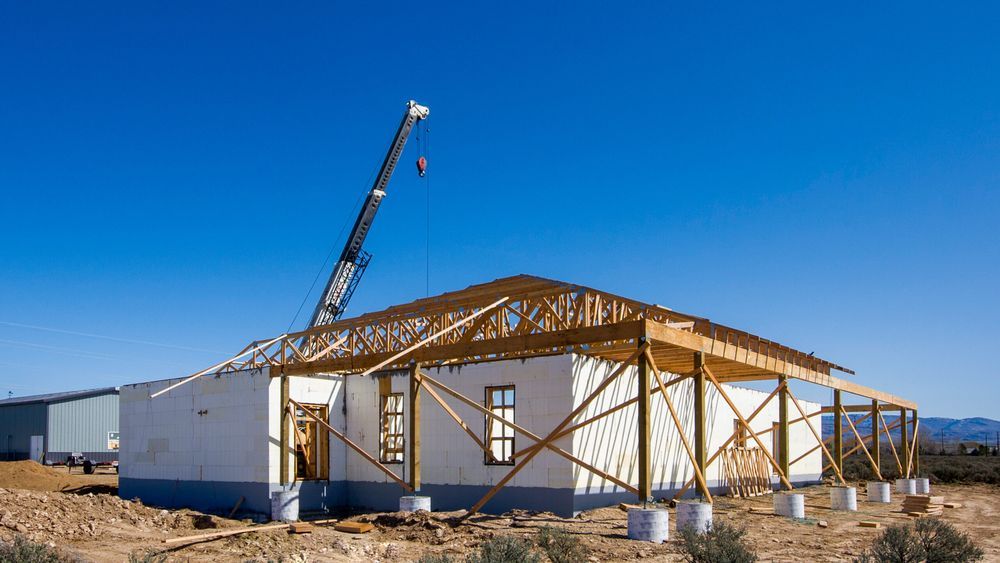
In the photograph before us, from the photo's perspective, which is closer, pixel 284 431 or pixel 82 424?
pixel 284 431

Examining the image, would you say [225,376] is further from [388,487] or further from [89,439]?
[89,439]

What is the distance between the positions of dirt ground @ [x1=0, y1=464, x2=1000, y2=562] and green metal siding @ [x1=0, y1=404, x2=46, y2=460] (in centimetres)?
2952

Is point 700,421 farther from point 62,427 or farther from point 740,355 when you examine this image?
point 62,427

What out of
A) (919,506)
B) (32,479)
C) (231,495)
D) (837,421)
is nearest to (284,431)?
(231,495)

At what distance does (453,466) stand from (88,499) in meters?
8.30

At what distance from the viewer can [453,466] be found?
1945cm

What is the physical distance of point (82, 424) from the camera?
150 feet

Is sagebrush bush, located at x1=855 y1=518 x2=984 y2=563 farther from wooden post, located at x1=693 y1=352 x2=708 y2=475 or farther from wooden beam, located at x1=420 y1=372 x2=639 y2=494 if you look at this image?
wooden post, located at x1=693 y1=352 x2=708 y2=475

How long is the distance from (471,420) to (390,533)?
4.42m

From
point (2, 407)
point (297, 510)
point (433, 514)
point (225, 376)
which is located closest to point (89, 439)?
point (2, 407)

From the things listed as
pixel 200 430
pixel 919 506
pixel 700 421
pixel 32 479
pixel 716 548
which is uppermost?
pixel 700 421

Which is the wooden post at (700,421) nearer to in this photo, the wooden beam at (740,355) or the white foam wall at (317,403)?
the wooden beam at (740,355)

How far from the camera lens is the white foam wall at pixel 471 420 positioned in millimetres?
17766

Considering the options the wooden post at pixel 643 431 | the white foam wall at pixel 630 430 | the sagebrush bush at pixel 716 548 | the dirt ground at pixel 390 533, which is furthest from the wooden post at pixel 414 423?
the sagebrush bush at pixel 716 548
